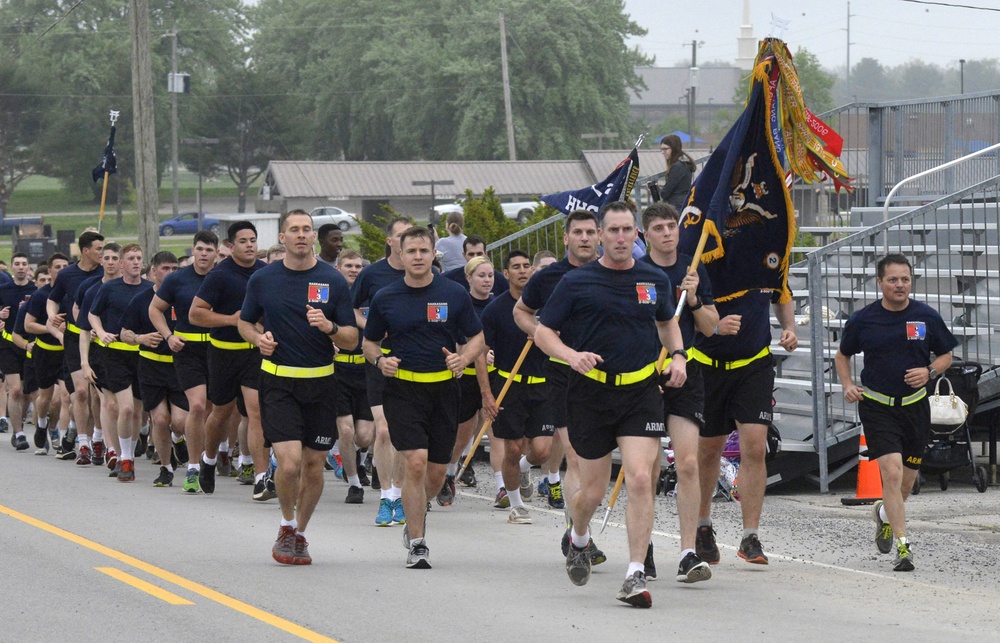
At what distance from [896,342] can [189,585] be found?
4.59m

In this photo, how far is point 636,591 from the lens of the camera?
26.1ft

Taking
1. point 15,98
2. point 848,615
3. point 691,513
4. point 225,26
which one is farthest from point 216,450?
point 225,26

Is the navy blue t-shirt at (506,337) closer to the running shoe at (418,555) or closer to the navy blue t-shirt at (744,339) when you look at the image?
the navy blue t-shirt at (744,339)

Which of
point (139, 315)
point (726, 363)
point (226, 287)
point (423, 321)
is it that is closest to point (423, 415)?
point (423, 321)

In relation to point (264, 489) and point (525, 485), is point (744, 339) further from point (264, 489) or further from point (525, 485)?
point (264, 489)

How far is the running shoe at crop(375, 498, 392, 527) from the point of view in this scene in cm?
1143

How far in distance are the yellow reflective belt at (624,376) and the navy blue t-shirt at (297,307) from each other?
6.48 feet

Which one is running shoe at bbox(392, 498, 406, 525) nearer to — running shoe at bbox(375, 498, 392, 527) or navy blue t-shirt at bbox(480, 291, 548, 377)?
running shoe at bbox(375, 498, 392, 527)

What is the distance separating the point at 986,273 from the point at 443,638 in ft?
30.9

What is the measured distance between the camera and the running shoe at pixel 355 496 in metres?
13.0

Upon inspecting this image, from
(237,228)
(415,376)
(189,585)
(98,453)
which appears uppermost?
(237,228)

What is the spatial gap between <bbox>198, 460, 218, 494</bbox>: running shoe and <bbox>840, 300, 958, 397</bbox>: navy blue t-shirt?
5870 millimetres

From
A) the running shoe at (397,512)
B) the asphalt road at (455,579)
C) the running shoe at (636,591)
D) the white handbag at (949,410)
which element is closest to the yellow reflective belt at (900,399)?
Result: the asphalt road at (455,579)

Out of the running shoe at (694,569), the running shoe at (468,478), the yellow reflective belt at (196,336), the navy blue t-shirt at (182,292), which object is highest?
the navy blue t-shirt at (182,292)
